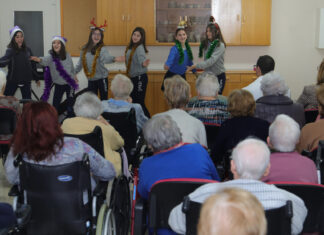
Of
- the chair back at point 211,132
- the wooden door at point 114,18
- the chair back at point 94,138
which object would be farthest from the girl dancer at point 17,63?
the chair back at point 94,138

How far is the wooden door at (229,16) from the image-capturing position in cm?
779

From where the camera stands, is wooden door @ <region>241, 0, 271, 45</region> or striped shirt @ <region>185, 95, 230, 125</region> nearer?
striped shirt @ <region>185, 95, 230, 125</region>

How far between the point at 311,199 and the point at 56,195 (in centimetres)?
131

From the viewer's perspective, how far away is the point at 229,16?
782 centimetres

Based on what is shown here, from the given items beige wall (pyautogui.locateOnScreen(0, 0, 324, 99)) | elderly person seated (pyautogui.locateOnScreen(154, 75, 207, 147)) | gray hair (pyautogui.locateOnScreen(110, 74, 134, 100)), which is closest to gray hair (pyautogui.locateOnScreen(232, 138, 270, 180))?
elderly person seated (pyautogui.locateOnScreen(154, 75, 207, 147))

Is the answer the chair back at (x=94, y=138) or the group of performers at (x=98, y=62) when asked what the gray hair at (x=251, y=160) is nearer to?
the chair back at (x=94, y=138)

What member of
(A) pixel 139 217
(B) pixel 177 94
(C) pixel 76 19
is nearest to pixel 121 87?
(B) pixel 177 94

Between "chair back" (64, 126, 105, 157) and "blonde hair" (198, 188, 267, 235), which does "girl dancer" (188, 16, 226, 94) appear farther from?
"blonde hair" (198, 188, 267, 235)

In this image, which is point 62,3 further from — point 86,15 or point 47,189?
point 47,189

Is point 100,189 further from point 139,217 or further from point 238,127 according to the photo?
point 238,127

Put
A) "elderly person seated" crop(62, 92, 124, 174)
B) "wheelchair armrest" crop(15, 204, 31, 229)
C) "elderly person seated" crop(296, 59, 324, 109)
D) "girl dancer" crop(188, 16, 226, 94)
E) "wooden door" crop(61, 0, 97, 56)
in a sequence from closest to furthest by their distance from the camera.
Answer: "wheelchair armrest" crop(15, 204, 31, 229), "elderly person seated" crop(62, 92, 124, 174), "elderly person seated" crop(296, 59, 324, 109), "girl dancer" crop(188, 16, 226, 94), "wooden door" crop(61, 0, 97, 56)

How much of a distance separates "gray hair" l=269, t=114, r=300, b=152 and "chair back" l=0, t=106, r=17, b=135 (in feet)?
8.56

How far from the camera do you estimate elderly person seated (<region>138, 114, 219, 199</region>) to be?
7.70 feet

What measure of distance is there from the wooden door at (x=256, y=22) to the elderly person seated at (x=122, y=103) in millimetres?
4101
